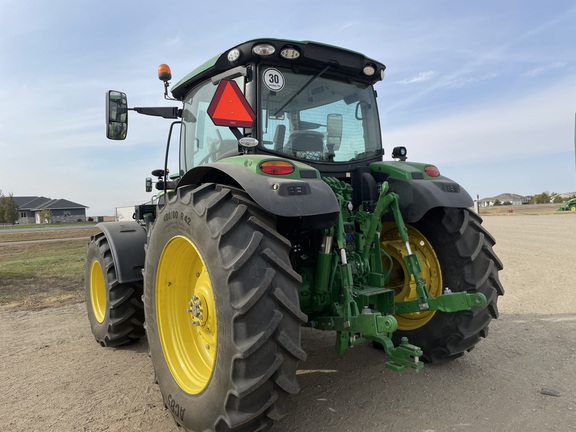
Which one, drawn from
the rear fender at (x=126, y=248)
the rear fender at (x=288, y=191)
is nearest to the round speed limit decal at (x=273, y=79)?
the rear fender at (x=288, y=191)

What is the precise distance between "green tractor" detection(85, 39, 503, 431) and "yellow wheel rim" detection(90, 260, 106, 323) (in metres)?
0.64

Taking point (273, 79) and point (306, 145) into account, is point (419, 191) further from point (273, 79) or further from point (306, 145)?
point (273, 79)

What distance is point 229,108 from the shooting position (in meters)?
2.72

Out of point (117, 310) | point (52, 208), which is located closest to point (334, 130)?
point (117, 310)

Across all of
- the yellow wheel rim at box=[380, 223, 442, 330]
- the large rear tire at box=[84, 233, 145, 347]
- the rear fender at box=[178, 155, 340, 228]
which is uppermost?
the rear fender at box=[178, 155, 340, 228]

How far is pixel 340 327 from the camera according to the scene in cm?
265

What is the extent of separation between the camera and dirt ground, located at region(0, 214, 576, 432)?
267cm

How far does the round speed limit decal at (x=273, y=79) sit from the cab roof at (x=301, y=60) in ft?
0.22

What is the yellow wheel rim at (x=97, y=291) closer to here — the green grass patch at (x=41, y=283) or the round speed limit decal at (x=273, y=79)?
the green grass patch at (x=41, y=283)

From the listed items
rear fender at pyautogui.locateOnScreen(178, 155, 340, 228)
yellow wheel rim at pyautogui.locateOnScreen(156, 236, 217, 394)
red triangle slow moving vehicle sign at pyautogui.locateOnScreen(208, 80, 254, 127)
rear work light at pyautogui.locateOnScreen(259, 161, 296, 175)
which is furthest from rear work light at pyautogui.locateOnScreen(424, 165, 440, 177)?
yellow wheel rim at pyautogui.locateOnScreen(156, 236, 217, 394)

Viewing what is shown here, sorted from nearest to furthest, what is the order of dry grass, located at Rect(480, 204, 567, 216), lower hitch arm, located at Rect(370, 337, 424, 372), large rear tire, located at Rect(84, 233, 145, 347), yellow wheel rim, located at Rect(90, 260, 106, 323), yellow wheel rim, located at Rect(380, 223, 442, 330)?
lower hitch arm, located at Rect(370, 337, 424, 372) < yellow wheel rim, located at Rect(380, 223, 442, 330) < large rear tire, located at Rect(84, 233, 145, 347) < yellow wheel rim, located at Rect(90, 260, 106, 323) < dry grass, located at Rect(480, 204, 567, 216)

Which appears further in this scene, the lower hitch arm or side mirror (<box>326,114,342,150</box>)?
side mirror (<box>326,114,342,150</box>)

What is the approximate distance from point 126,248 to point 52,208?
3058 inches

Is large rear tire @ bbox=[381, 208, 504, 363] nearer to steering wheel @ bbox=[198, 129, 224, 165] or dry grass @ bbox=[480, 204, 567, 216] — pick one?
steering wheel @ bbox=[198, 129, 224, 165]
